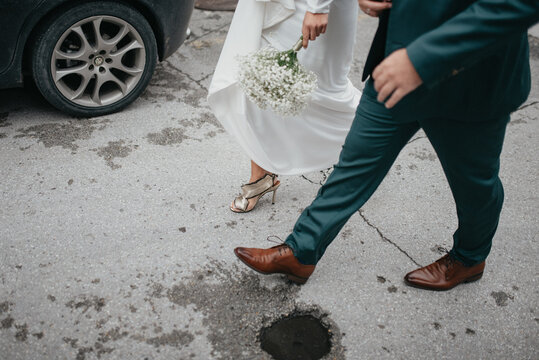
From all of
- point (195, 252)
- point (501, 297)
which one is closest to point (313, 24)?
point (195, 252)

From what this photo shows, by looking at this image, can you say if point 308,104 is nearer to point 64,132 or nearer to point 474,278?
point 474,278

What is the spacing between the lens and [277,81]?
2.02 metres

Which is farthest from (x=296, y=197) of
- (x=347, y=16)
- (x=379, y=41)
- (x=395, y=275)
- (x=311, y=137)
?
(x=379, y=41)

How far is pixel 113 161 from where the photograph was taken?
301cm

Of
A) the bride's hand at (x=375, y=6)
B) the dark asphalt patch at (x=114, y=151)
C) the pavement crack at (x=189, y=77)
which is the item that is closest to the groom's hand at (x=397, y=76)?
the bride's hand at (x=375, y=6)

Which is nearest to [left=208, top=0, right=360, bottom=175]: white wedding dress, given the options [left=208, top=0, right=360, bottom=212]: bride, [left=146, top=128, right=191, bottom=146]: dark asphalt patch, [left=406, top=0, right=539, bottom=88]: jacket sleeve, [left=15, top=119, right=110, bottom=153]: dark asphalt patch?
[left=208, top=0, right=360, bottom=212]: bride

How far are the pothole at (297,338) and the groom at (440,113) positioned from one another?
210mm

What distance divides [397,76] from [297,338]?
1225 millimetres

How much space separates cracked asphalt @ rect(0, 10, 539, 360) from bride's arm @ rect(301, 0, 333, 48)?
43.0 inches

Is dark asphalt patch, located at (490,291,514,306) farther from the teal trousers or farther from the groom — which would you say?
the teal trousers

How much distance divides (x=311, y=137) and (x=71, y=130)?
169 cm

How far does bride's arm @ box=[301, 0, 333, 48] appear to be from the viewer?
79.6 inches

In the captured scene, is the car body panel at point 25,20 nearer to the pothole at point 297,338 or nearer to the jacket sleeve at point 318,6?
the jacket sleeve at point 318,6

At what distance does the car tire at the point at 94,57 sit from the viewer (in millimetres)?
2969
